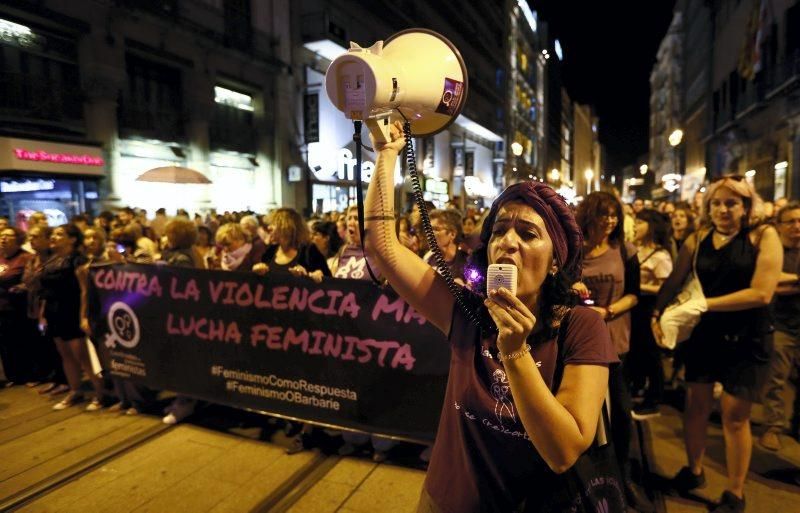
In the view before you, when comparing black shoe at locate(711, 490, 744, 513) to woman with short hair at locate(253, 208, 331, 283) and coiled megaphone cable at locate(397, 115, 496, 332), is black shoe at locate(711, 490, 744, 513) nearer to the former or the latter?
coiled megaphone cable at locate(397, 115, 496, 332)

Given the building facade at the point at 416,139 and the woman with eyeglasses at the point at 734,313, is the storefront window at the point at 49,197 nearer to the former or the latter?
the building facade at the point at 416,139

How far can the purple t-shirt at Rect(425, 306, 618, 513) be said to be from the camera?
1247 mm

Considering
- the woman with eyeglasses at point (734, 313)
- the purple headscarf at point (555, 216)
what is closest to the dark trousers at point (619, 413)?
the purple headscarf at point (555, 216)

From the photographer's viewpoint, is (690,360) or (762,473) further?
(762,473)

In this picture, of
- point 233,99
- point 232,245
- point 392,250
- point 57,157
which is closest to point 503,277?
point 392,250

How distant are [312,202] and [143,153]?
8.03 m

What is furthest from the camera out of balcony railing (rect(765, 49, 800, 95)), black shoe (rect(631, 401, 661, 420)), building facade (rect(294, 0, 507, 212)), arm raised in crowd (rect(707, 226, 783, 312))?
building facade (rect(294, 0, 507, 212))

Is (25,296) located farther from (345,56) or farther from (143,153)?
(143,153)

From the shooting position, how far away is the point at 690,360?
308cm

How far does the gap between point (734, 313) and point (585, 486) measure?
7.75ft

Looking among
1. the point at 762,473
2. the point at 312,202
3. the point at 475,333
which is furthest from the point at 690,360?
the point at 312,202

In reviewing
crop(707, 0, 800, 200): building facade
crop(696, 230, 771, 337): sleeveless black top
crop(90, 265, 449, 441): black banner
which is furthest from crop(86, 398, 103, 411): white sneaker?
crop(707, 0, 800, 200): building facade

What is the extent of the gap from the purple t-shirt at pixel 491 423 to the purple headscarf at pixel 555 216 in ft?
0.49

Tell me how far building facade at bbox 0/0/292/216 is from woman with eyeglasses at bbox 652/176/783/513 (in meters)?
15.4
